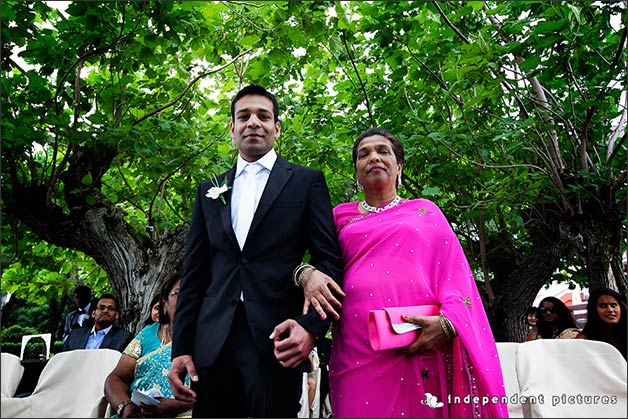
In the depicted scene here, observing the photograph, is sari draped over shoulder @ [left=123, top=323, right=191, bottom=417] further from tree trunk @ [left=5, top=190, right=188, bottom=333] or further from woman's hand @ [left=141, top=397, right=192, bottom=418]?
tree trunk @ [left=5, top=190, right=188, bottom=333]

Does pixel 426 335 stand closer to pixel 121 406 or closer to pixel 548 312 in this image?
pixel 121 406

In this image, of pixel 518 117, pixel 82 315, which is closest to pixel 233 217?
pixel 518 117

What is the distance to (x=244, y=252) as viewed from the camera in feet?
6.17

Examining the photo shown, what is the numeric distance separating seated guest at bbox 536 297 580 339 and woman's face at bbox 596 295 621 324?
627 mm

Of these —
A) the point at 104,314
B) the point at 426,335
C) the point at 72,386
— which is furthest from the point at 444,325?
the point at 104,314

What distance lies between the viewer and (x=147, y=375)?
9.76 feet

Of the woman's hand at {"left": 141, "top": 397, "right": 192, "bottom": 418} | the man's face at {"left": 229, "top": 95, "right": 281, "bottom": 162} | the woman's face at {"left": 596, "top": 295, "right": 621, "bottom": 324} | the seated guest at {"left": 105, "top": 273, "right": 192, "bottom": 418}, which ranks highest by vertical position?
the man's face at {"left": 229, "top": 95, "right": 281, "bottom": 162}

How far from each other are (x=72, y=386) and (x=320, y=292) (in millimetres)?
2563

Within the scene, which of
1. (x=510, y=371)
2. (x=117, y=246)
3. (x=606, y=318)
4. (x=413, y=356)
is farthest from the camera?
(x=117, y=246)

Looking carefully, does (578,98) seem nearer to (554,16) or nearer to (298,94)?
(554,16)

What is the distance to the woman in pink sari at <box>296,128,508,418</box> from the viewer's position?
2.07 meters

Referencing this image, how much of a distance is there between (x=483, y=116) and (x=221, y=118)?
4264 mm

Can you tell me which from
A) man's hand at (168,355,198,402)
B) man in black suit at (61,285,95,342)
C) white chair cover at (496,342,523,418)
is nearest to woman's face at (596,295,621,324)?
white chair cover at (496,342,523,418)

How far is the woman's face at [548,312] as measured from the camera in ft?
18.7
